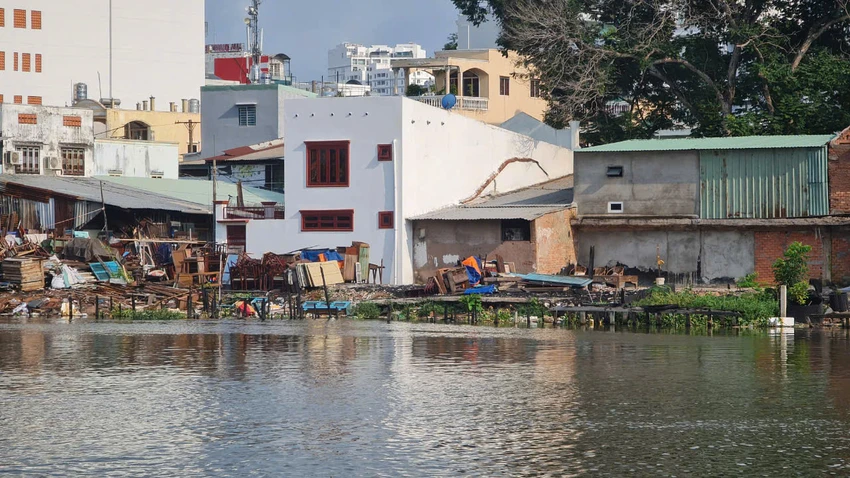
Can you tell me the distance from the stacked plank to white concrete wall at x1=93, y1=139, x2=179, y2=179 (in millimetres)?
14924

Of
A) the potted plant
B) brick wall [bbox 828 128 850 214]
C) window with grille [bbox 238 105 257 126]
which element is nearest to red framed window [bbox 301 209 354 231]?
the potted plant

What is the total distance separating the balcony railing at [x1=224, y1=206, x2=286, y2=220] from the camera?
48.8 metres

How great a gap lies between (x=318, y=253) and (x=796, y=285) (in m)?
17.2

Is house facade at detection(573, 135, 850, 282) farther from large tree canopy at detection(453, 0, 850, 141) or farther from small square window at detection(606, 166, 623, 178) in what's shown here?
large tree canopy at detection(453, 0, 850, 141)

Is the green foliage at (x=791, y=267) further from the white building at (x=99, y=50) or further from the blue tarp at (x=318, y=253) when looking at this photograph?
Answer: the white building at (x=99, y=50)

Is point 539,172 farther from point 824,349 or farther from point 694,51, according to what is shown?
point 824,349

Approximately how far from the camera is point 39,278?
147ft

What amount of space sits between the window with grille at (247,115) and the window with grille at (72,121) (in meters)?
14.5

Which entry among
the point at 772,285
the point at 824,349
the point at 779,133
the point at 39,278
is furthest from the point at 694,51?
the point at 39,278

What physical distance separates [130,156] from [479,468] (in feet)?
154

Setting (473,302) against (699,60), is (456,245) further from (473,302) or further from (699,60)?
(699,60)

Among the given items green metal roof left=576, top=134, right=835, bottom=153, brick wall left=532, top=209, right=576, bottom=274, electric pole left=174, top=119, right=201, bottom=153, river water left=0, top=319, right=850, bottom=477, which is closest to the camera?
river water left=0, top=319, right=850, bottom=477

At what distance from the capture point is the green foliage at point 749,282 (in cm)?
3944

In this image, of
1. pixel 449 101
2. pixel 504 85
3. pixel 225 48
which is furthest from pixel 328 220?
pixel 225 48
